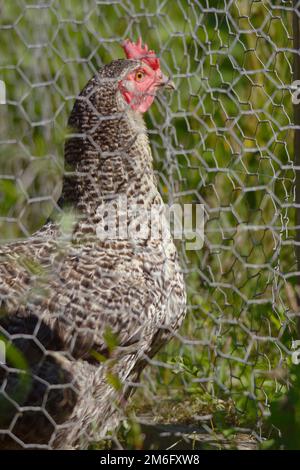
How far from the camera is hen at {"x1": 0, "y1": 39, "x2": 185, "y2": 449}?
2277 millimetres

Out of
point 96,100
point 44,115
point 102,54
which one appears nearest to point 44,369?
point 96,100

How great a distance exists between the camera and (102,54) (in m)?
3.69

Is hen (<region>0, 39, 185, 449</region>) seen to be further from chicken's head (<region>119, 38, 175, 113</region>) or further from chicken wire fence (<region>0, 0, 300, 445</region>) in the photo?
chicken wire fence (<region>0, 0, 300, 445</region>)

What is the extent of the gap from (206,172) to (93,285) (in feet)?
3.39

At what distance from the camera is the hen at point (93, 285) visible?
2.28m

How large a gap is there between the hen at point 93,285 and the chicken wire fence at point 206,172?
12 centimetres

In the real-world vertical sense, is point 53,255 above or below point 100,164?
below

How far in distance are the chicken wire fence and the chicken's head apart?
76 mm

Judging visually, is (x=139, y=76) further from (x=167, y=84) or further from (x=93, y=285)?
(x=93, y=285)

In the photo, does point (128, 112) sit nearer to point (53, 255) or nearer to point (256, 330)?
point (53, 255)

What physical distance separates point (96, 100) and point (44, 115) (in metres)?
0.62
